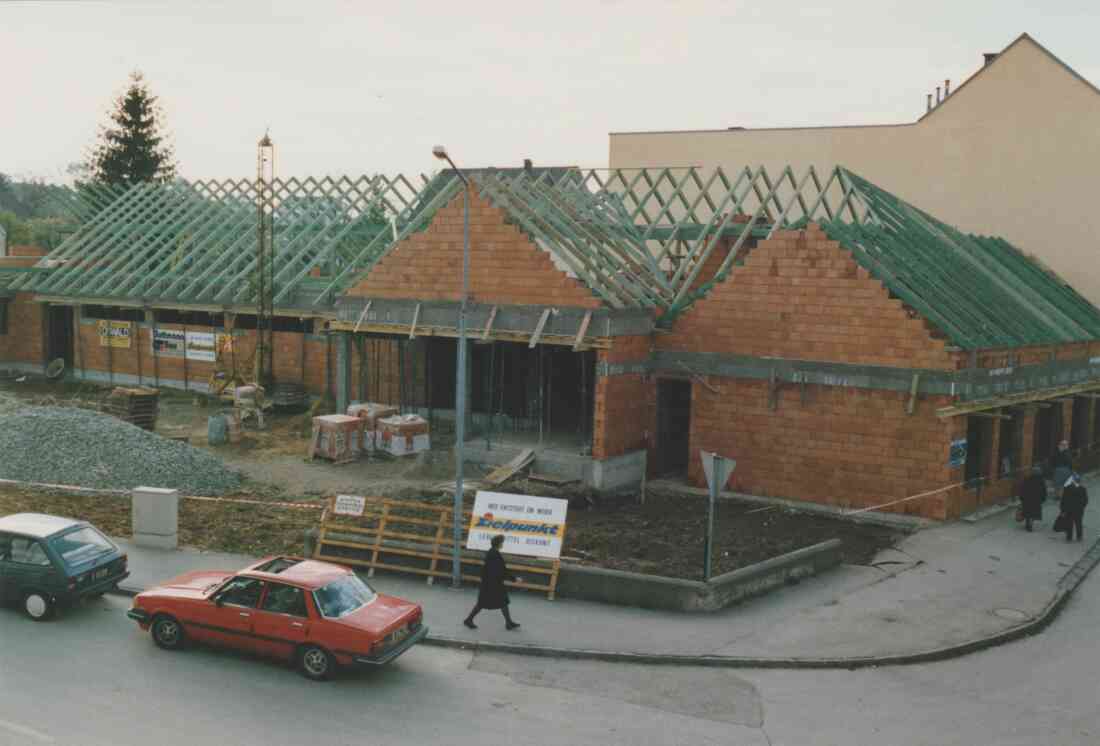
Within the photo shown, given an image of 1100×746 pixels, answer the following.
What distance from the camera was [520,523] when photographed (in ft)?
53.1

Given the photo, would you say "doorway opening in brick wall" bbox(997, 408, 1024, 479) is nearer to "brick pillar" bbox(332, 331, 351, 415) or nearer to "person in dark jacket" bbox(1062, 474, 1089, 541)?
"person in dark jacket" bbox(1062, 474, 1089, 541)

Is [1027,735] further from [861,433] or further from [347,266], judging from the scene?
[347,266]

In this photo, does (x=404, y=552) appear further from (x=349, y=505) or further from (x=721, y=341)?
(x=721, y=341)

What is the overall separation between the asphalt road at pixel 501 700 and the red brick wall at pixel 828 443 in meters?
7.88

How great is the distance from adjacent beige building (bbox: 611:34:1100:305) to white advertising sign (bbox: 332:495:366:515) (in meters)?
30.1

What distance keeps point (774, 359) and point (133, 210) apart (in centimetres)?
3293

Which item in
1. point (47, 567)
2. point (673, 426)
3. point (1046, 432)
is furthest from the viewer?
point (1046, 432)

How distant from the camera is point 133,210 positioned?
44625mm

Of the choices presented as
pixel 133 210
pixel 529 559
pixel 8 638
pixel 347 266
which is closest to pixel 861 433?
pixel 529 559

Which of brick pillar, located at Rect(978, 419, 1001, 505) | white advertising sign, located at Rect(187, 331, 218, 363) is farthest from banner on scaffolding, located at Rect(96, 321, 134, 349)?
brick pillar, located at Rect(978, 419, 1001, 505)

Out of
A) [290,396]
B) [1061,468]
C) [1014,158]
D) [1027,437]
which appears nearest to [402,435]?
[290,396]

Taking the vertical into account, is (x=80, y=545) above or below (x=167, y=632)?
above

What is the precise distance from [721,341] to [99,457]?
14797 millimetres

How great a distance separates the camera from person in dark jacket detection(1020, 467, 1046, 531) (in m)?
20.9
